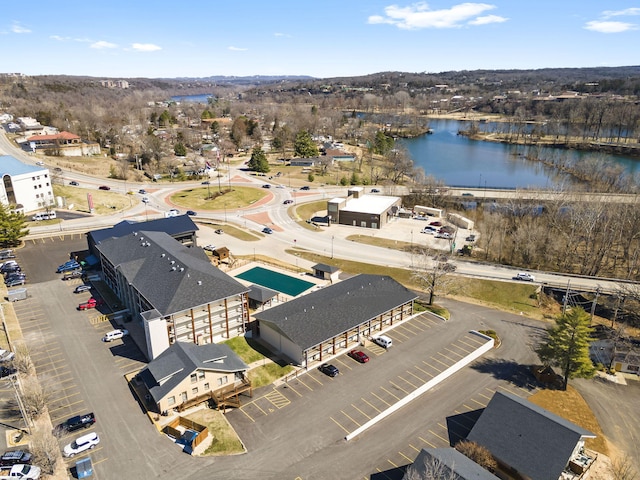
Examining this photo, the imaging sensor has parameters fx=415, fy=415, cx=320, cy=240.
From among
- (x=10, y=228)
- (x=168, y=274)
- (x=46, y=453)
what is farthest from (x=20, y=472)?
(x=10, y=228)

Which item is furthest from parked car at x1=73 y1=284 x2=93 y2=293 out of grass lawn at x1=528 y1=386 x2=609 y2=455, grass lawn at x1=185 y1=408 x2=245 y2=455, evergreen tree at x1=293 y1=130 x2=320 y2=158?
evergreen tree at x1=293 y1=130 x2=320 y2=158

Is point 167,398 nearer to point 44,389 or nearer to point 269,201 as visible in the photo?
point 44,389

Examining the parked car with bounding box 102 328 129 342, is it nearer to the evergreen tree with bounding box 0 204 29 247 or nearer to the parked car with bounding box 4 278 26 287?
the parked car with bounding box 4 278 26 287

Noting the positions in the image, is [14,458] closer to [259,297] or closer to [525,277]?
[259,297]

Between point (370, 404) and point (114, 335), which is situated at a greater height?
point (114, 335)

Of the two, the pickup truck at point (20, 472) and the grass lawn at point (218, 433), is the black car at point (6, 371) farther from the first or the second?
the grass lawn at point (218, 433)

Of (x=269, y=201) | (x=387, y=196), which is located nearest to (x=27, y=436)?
(x=269, y=201)

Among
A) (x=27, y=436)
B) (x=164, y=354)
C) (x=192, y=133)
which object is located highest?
(x=192, y=133)
